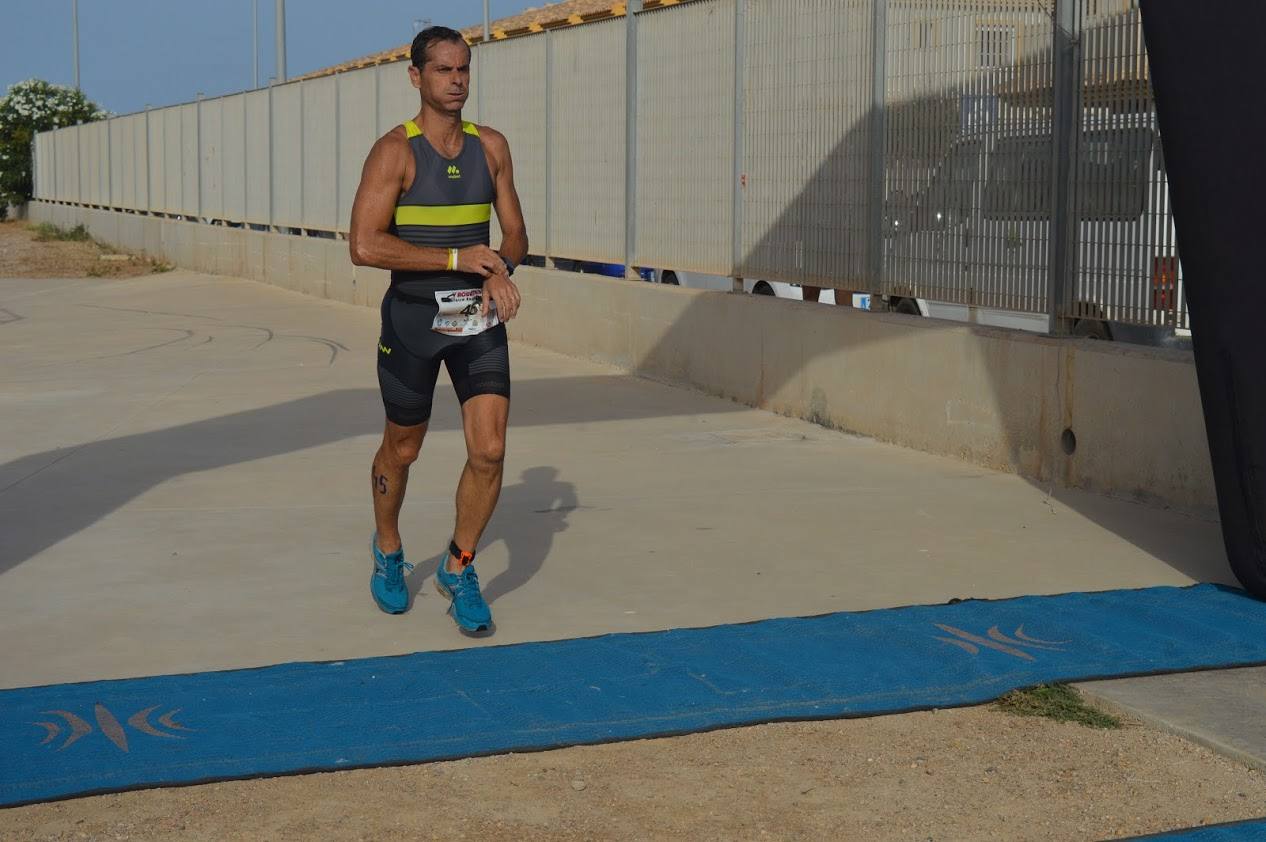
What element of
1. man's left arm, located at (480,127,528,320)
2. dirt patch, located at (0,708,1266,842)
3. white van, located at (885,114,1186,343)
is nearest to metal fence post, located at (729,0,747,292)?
white van, located at (885,114,1186,343)

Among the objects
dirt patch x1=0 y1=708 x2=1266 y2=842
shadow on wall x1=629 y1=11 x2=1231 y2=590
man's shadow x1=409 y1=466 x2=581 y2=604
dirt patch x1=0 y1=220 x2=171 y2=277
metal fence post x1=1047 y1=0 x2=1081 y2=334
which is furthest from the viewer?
dirt patch x1=0 y1=220 x2=171 y2=277

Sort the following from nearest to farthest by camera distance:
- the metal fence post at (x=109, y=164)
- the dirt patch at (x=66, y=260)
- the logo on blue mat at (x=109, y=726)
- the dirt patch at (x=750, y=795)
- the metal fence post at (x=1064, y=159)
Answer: the dirt patch at (x=750, y=795)
the logo on blue mat at (x=109, y=726)
the metal fence post at (x=1064, y=159)
the dirt patch at (x=66, y=260)
the metal fence post at (x=109, y=164)

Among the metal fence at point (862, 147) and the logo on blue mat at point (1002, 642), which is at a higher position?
the metal fence at point (862, 147)

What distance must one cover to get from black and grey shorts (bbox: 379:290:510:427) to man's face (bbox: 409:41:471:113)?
0.67 metres

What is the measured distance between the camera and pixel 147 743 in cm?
497

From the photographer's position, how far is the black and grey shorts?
6.13m

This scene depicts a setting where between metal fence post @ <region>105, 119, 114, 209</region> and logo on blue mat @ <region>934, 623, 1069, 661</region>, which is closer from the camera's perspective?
logo on blue mat @ <region>934, 623, 1069, 661</region>

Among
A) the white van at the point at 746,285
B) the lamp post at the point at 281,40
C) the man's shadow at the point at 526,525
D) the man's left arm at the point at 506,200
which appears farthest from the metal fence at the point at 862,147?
the lamp post at the point at 281,40

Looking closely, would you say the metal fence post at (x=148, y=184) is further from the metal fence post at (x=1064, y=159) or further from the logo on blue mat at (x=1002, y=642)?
the logo on blue mat at (x=1002, y=642)

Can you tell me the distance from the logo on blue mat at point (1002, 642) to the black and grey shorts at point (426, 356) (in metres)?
1.72

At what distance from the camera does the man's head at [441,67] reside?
608 centimetres

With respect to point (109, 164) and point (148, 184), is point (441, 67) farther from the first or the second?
point (109, 164)

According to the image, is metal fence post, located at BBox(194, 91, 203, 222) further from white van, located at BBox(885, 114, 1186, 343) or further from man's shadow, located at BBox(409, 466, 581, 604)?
man's shadow, located at BBox(409, 466, 581, 604)

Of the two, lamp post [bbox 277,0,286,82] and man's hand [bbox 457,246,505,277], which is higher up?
lamp post [bbox 277,0,286,82]
